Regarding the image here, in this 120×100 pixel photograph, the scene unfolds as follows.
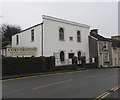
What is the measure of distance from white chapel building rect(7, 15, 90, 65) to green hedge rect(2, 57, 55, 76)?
334 centimetres

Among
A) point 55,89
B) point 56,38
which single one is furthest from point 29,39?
point 55,89

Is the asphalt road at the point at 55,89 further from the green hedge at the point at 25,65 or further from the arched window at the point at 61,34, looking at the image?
the arched window at the point at 61,34

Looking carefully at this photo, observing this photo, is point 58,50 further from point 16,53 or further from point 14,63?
point 14,63

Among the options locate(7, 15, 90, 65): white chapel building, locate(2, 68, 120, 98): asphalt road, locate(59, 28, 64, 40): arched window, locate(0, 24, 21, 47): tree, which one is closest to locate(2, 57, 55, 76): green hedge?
locate(7, 15, 90, 65): white chapel building

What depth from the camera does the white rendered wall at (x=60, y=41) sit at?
922 inches

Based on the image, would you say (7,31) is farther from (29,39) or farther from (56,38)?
(56,38)

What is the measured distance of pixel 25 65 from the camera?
1728 cm

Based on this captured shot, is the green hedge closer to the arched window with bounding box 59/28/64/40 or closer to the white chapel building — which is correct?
the white chapel building

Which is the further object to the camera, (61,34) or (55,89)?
(61,34)

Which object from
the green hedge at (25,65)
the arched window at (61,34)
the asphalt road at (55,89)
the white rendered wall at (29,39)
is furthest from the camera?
the arched window at (61,34)

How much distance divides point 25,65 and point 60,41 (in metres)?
9.87

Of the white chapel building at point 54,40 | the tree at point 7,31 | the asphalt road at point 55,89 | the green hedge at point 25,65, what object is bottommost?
the asphalt road at point 55,89

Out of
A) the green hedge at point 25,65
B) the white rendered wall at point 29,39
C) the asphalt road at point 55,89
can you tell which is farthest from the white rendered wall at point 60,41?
the asphalt road at point 55,89

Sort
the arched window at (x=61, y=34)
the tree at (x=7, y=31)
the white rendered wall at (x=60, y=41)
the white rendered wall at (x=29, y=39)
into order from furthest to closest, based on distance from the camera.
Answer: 1. the tree at (x=7, y=31)
2. the arched window at (x=61, y=34)
3. the white rendered wall at (x=29, y=39)
4. the white rendered wall at (x=60, y=41)
